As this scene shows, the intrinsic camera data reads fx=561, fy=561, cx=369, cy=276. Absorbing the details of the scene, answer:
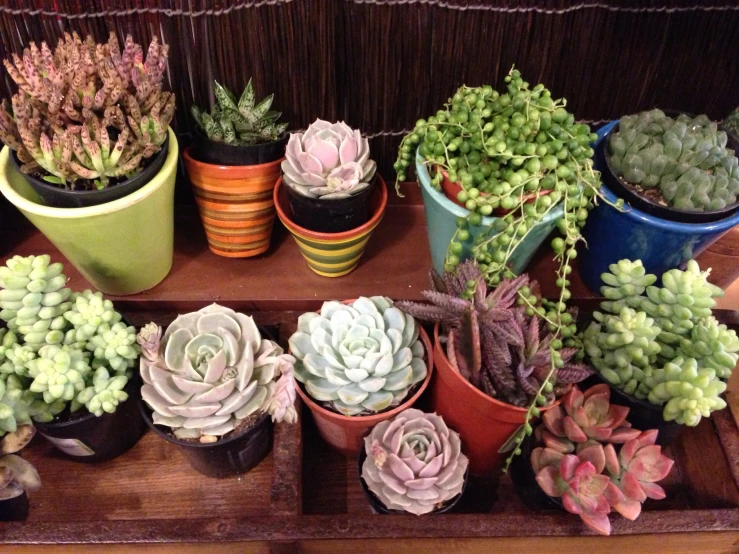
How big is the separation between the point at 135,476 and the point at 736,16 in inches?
42.4

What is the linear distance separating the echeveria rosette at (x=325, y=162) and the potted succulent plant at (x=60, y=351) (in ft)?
0.95

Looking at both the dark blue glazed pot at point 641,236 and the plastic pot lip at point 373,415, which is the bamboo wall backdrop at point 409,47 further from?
the plastic pot lip at point 373,415

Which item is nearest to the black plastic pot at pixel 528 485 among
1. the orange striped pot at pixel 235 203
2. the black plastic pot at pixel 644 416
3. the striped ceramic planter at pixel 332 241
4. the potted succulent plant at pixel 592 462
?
the potted succulent plant at pixel 592 462

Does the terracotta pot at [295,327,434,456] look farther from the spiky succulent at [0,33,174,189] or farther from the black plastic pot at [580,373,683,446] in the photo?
the spiky succulent at [0,33,174,189]

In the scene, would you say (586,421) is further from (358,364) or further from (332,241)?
(332,241)

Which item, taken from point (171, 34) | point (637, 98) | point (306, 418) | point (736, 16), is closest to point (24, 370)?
point (306, 418)

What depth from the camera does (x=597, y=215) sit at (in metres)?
0.79

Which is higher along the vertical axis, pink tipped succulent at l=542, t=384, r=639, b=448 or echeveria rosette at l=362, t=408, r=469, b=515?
pink tipped succulent at l=542, t=384, r=639, b=448

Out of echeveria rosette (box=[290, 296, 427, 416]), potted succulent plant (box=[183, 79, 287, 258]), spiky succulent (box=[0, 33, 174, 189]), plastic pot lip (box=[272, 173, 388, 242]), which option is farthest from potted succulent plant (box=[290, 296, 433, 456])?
spiky succulent (box=[0, 33, 174, 189])

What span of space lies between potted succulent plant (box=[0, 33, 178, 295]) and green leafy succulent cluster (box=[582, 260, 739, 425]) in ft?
1.99

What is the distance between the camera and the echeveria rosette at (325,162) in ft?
2.44

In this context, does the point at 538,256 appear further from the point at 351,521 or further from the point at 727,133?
the point at 351,521

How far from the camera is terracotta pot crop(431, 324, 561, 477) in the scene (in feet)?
2.22

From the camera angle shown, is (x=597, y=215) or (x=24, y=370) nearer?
(x=24, y=370)
